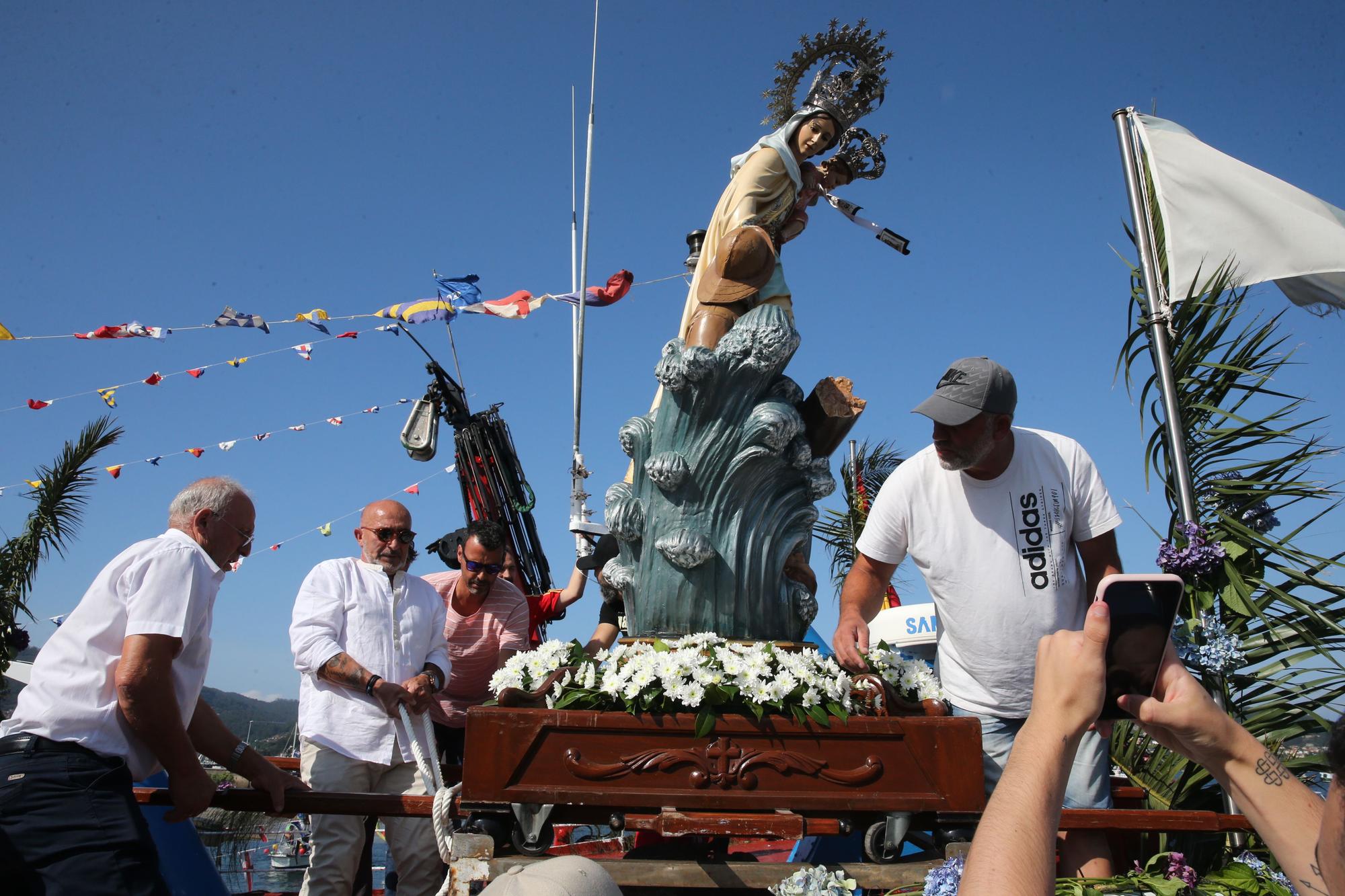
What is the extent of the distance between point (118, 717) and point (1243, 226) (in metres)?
5.83

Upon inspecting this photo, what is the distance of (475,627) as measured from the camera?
449cm

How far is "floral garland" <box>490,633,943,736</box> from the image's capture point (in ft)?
9.57

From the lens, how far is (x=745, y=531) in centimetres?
408

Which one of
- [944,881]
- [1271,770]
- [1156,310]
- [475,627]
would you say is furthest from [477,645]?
[1156,310]

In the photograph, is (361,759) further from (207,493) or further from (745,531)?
(745,531)

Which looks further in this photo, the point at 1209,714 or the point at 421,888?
the point at 421,888

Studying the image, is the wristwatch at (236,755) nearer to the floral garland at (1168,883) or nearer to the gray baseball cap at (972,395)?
the floral garland at (1168,883)

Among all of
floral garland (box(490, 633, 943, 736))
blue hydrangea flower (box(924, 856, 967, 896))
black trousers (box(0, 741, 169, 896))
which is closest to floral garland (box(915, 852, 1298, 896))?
blue hydrangea flower (box(924, 856, 967, 896))

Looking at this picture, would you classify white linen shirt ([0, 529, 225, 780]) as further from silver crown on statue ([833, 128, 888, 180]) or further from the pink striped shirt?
silver crown on statue ([833, 128, 888, 180])

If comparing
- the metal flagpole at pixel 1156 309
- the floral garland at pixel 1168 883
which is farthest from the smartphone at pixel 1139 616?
the metal flagpole at pixel 1156 309

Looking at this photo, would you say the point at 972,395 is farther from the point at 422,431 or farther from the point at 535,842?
the point at 422,431

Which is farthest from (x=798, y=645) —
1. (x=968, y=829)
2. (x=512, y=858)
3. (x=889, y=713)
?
(x=512, y=858)

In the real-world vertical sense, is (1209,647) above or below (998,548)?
below

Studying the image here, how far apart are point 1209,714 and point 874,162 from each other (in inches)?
194
